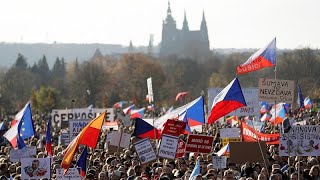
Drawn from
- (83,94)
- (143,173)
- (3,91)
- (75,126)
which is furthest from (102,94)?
(143,173)

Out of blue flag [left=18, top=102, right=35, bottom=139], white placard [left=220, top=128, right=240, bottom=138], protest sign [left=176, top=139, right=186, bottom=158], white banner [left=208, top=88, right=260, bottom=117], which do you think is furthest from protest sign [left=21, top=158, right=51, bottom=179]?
white banner [left=208, top=88, right=260, bottom=117]

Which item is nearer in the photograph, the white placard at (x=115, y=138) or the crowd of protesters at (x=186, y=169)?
the crowd of protesters at (x=186, y=169)

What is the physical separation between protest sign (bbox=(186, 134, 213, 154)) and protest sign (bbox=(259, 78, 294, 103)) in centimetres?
213

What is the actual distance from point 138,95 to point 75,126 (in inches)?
3124

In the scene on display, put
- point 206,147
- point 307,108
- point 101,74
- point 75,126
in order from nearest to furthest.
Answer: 1. point 206,147
2. point 75,126
3. point 307,108
4. point 101,74

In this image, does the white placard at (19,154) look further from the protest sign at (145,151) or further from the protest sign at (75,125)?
the protest sign at (145,151)

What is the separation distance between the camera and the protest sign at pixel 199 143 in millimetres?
21141

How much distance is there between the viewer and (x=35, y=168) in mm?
18188

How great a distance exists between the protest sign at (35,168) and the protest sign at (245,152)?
4.23 meters

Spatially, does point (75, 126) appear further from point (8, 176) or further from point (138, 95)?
point (138, 95)

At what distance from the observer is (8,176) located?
19.3 meters

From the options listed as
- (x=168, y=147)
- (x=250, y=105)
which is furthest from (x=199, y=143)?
(x=250, y=105)

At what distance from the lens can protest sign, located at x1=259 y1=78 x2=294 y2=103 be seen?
19375mm

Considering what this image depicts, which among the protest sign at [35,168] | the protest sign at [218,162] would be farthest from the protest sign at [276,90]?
the protest sign at [35,168]
